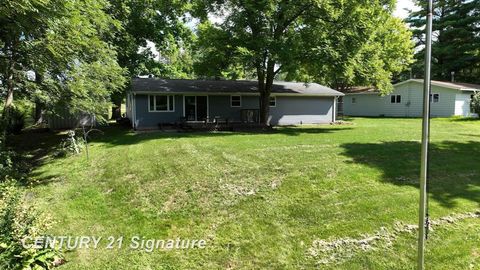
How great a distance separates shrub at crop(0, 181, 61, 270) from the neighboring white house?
26403mm

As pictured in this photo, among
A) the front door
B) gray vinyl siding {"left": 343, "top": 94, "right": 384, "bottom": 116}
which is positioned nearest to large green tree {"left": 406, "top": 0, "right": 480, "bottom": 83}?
gray vinyl siding {"left": 343, "top": 94, "right": 384, "bottom": 116}

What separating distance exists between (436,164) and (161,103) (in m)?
14.8

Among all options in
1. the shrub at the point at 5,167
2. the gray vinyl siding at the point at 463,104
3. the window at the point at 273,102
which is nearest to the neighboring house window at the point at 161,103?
the window at the point at 273,102

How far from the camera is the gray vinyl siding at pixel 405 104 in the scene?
27408mm

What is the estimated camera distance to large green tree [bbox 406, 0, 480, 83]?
120ft

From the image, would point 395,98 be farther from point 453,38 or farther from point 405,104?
point 453,38

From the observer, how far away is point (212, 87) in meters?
21.7

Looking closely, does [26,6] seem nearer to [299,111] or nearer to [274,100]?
[274,100]

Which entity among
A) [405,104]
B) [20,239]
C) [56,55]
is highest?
[56,55]

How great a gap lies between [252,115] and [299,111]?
375 cm

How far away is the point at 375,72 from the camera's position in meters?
17.5

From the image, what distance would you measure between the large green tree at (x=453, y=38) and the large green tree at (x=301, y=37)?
24154 millimetres

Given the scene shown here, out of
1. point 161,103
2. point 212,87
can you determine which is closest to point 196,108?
point 212,87

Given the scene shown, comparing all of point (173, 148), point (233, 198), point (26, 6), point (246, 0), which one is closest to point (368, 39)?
point (246, 0)
